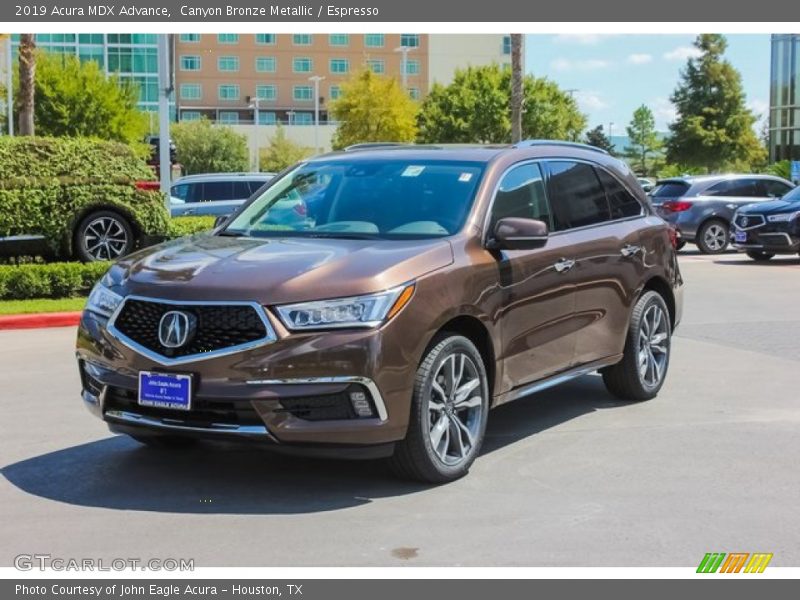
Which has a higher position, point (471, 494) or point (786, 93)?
point (786, 93)

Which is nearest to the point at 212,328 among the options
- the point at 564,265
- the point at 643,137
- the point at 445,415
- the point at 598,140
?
the point at 445,415

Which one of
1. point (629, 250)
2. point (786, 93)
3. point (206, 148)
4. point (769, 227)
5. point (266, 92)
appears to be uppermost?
point (266, 92)

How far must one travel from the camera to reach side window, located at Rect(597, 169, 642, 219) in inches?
300

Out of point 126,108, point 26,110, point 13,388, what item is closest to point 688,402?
point 13,388

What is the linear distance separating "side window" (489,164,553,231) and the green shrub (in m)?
8.90

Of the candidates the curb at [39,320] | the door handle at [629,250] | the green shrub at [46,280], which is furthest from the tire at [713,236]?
the door handle at [629,250]

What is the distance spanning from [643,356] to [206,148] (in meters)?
74.6

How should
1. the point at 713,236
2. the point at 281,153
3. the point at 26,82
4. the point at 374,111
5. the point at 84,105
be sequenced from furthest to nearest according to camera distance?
the point at 281,153 < the point at 374,111 < the point at 84,105 < the point at 713,236 < the point at 26,82

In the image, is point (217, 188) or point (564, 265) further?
point (217, 188)

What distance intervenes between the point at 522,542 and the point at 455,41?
10396 cm

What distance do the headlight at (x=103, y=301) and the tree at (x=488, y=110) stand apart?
5456cm

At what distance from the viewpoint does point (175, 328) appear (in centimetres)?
517

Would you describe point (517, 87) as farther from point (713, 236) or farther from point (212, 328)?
point (212, 328)

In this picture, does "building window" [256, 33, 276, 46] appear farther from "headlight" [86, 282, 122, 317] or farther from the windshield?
"headlight" [86, 282, 122, 317]
